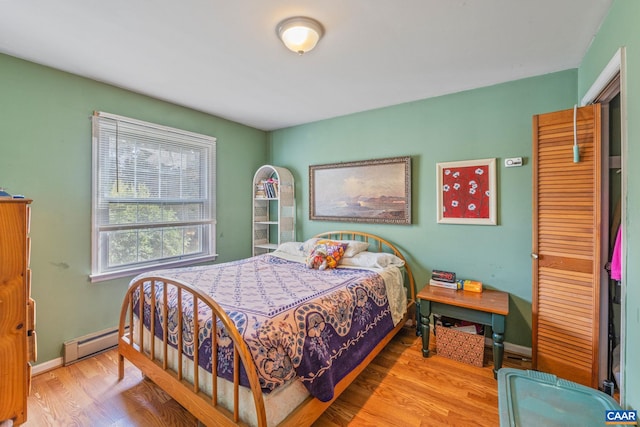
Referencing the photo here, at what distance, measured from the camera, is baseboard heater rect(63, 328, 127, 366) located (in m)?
2.32

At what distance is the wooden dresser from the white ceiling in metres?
1.26

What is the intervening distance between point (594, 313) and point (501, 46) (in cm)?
192

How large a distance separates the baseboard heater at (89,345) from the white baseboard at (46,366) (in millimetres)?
39

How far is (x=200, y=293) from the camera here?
1.47 meters

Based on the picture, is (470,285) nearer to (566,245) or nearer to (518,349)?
(518,349)

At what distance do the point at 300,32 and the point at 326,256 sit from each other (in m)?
1.95

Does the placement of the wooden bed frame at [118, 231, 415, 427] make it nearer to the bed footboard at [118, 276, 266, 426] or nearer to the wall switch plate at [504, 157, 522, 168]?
the bed footboard at [118, 276, 266, 426]

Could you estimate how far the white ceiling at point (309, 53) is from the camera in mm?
1598

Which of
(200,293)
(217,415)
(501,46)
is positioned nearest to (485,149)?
(501,46)

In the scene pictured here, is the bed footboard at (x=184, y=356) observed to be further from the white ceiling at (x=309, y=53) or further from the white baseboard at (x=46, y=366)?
the white ceiling at (x=309, y=53)

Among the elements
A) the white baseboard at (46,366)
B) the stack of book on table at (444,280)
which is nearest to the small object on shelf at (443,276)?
the stack of book on table at (444,280)

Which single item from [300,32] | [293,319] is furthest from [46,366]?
[300,32]

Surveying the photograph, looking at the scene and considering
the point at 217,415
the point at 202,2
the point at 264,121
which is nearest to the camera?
the point at 217,415

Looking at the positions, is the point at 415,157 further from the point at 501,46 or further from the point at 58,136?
the point at 58,136
